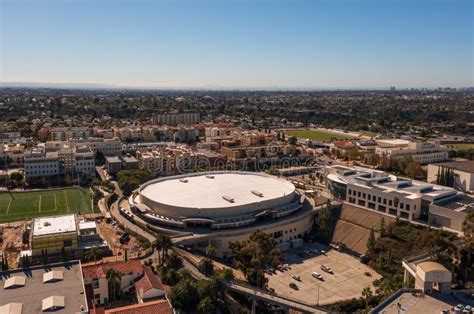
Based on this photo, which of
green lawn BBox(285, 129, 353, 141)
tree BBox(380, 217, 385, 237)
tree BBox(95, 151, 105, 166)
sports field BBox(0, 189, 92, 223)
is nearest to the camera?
tree BBox(380, 217, 385, 237)

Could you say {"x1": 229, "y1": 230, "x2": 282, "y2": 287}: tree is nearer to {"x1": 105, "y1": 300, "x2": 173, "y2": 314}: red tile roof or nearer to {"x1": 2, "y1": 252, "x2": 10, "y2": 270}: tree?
{"x1": 105, "y1": 300, "x2": 173, "y2": 314}: red tile roof

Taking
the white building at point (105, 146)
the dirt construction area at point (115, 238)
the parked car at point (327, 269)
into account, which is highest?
the white building at point (105, 146)

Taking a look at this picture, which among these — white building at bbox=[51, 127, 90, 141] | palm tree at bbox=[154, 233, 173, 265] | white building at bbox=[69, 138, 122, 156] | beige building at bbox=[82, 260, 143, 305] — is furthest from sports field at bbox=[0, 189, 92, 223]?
white building at bbox=[51, 127, 90, 141]

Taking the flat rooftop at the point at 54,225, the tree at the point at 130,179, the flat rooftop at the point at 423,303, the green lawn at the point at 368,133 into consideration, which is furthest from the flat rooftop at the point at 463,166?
the green lawn at the point at 368,133

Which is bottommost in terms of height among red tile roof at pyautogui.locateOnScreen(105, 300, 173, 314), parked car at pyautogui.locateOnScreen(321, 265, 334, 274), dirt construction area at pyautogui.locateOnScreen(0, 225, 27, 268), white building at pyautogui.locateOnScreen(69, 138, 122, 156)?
parked car at pyautogui.locateOnScreen(321, 265, 334, 274)

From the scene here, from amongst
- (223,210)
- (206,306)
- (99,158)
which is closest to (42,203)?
(99,158)

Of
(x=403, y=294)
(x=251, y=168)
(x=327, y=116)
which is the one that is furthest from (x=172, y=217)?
(x=327, y=116)

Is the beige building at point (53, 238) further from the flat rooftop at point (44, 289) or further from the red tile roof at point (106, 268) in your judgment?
the flat rooftop at point (44, 289)
